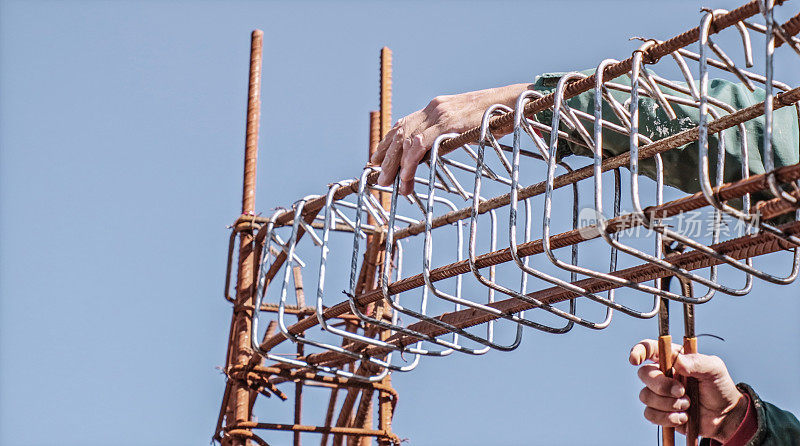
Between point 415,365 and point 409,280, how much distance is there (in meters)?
1.59

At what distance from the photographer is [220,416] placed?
8914 millimetres

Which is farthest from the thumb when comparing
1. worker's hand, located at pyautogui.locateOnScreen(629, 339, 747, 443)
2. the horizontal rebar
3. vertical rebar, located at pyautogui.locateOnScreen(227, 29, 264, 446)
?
vertical rebar, located at pyautogui.locateOnScreen(227, 29, 264, 446)

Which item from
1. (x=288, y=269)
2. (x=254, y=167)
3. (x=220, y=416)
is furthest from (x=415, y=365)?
(x=254, y=167)

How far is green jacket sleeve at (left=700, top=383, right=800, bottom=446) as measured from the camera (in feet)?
15.2

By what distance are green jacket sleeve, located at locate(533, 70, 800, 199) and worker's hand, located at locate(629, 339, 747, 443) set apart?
34.9 inches

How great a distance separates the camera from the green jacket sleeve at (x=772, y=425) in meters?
4.64

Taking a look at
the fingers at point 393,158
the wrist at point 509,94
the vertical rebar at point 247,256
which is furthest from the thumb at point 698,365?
the vertical rebar at point 247,256

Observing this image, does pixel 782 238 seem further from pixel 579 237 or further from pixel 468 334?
pixel 468 334

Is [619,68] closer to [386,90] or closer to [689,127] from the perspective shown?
[689,127]

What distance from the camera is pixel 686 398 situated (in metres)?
4.19

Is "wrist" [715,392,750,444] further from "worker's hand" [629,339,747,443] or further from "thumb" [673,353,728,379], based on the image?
"thumb" [673,353,728,379]

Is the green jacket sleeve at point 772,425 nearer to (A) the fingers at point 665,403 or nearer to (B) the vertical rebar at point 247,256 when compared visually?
(A) the fingers at point 665,403

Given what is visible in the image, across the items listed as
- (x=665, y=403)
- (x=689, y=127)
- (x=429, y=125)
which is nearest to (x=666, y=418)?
(x=665, y=403)

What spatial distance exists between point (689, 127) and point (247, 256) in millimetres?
5373
